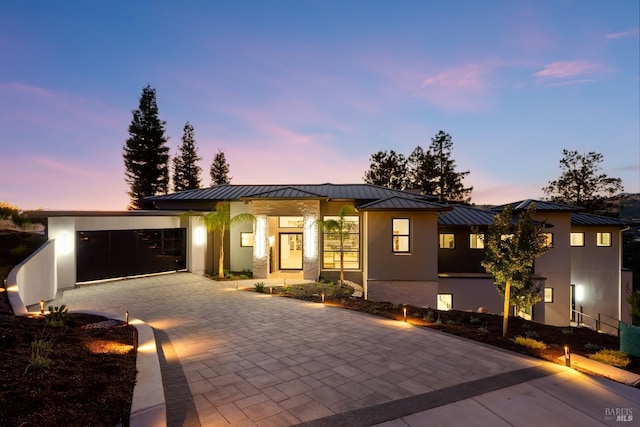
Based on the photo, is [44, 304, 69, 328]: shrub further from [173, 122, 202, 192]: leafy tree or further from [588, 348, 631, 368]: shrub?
[173, 122, 202, 192]: leafy tree

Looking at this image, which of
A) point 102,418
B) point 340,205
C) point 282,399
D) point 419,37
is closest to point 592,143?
point 419,37

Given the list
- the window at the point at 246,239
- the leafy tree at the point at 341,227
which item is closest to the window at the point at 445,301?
the leafy tree at the point at 341,227

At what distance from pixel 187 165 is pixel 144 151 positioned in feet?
20.1

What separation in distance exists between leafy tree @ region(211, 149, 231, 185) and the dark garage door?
28642mm

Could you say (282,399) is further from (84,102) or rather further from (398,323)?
(84,102)

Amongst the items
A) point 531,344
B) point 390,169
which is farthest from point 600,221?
point 390,169

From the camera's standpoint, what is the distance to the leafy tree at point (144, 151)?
33.9m

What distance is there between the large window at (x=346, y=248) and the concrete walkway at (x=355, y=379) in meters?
7.63

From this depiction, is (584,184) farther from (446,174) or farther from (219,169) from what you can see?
(219,169)

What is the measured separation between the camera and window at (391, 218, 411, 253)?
14352 millimetres

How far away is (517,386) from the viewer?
16.5 feet

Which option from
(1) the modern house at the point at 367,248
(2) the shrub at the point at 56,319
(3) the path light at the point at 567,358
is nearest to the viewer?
(3) the path light at the point at 567,358

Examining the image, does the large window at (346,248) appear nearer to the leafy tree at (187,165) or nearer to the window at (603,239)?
the window at (603,239)

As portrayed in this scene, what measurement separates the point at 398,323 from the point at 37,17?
1904 cm
